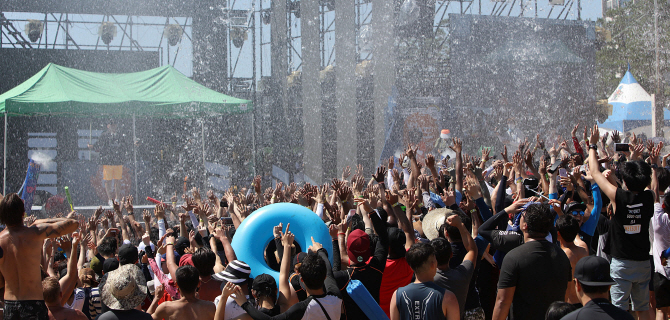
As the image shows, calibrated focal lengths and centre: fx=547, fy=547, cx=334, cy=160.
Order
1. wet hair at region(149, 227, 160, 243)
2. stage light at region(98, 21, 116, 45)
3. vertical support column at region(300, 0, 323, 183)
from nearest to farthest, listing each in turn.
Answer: wet hair at region(149, 227, 160, 243) → vertical support column at region(300, 0, 323, 183) → stage light at region(98, 21, 116, 45)

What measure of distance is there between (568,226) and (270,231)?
194cm

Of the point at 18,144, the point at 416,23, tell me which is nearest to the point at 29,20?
the point at 18,144

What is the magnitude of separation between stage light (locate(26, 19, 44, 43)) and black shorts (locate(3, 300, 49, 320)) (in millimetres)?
13476

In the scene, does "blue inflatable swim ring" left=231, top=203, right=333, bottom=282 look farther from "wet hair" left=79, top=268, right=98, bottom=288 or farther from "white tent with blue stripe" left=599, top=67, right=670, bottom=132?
"white tent with blue stripe" left=599, top=67, right=670, bottom=132

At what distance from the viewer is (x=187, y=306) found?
2.79m

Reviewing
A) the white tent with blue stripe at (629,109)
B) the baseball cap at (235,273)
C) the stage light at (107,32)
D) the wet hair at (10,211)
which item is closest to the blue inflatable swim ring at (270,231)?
the baseball cap at (235,273)

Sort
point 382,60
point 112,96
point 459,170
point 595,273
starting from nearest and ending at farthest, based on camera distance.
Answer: point 595,273
point 459,170
point 112,96
point 382,60

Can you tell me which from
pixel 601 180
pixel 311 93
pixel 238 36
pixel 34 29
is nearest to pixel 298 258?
pixel 601 180

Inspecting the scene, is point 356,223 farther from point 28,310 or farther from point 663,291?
point 663,291

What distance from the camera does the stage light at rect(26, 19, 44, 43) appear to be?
14.4 metres

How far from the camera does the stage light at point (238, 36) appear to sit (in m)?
14.3

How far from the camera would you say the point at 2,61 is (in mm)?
13898

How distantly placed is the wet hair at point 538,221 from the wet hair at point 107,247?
2924 millimetres

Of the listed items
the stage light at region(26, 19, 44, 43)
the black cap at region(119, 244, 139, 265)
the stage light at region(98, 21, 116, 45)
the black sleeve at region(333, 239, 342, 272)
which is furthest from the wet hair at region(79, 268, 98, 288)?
the stage light at region(26, 19, 44, 43)
